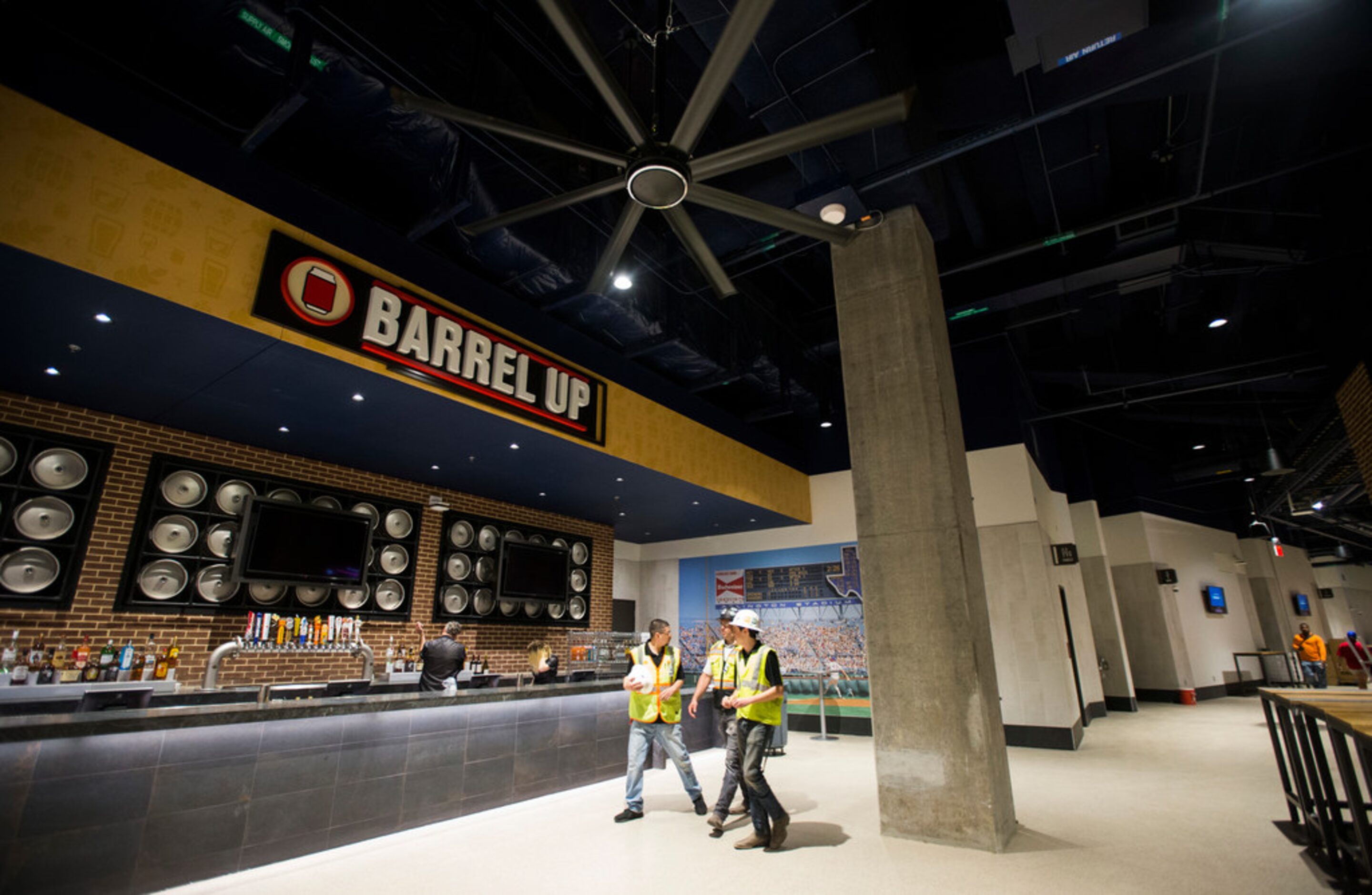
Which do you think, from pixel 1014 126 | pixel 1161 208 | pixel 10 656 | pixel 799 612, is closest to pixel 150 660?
pixel 10 656

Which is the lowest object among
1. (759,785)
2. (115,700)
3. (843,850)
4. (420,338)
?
(843,850)

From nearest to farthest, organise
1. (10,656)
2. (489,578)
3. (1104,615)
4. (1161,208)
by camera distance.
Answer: (10,656) < (1161,208) < (489,578) < (1104,615)

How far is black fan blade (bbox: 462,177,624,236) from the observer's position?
3.32 meters

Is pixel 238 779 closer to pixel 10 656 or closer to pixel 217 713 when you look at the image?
pixel 217 713

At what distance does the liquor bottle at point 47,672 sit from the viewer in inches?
196

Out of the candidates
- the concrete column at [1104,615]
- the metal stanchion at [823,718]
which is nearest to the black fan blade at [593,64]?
the metal stanchion at [823,718]

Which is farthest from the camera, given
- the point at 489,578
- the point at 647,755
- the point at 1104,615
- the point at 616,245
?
the point at 1104,615

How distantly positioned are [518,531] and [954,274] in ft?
24.5

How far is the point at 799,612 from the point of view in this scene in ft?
37.4

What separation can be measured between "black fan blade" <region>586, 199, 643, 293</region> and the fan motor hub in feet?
0.38

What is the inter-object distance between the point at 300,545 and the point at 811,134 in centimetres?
672

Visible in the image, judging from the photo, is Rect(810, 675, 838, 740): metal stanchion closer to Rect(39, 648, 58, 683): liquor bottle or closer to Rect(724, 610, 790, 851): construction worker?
Rect(724, 610, 790, 851): construction worker

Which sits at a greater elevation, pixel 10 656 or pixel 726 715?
pixel 10 656

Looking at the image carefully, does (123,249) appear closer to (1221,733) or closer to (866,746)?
(866,746)
